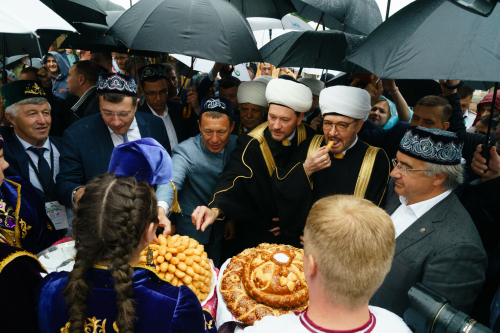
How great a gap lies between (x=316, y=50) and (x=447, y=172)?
2.19 metres

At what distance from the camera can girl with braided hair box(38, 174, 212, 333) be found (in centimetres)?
121

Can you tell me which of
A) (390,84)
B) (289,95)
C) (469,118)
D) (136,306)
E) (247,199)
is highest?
(390,84)

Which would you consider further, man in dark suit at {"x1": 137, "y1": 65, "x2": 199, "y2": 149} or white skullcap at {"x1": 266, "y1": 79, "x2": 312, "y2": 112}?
man in dark suit at {"x1": 137, "y1": 65, "x2": 199, "y2": 149}

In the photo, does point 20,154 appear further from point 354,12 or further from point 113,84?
point 354,12

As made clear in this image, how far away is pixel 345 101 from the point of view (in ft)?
8.43

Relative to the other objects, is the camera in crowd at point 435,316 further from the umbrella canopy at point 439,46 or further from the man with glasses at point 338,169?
the man with glasses at point 338,169

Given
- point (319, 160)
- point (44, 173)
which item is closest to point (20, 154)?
point (44, 173)

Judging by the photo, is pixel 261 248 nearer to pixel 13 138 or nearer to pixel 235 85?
pixel 13 138

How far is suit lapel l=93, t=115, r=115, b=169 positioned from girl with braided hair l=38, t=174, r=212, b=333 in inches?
65.2

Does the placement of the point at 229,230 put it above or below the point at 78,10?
below

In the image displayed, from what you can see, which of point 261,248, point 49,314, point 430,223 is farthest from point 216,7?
point 49,314

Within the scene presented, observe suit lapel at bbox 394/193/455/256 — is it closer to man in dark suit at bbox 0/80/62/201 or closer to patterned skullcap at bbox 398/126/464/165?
patterned skullcap at bbox 398/126/464/165

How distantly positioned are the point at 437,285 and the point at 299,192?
1152 millimetres

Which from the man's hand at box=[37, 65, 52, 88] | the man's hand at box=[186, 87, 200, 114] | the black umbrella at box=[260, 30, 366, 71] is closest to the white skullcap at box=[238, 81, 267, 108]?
the black umbrella at box=[260, 30, 366, 71]
